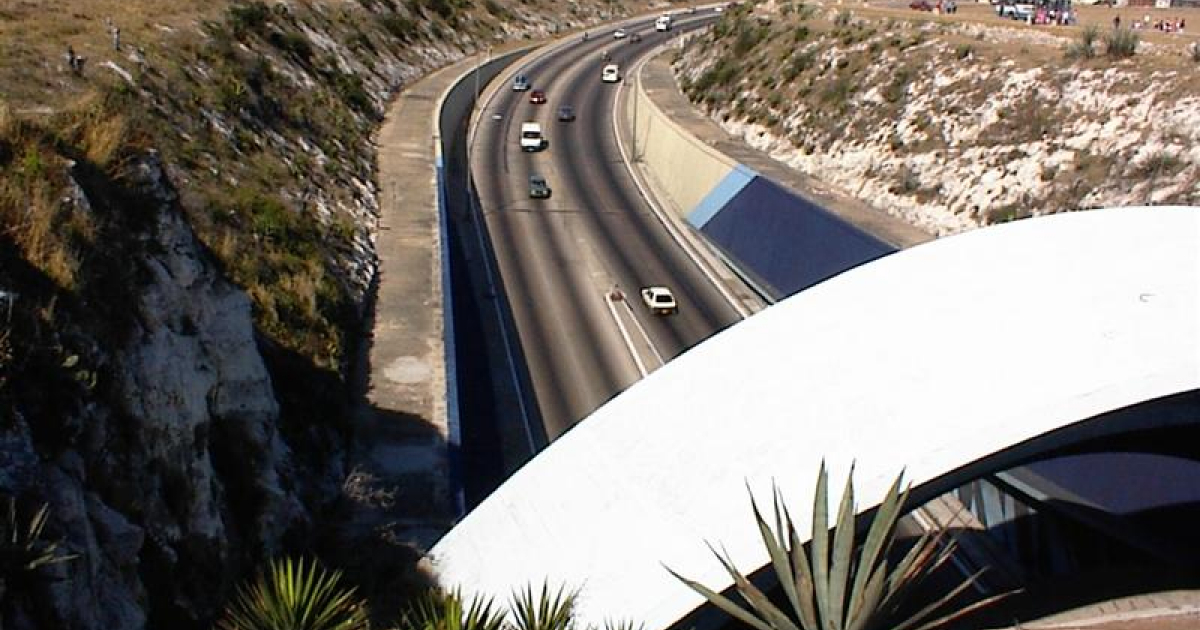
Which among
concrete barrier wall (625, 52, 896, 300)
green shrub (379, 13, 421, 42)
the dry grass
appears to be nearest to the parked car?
concrete barrier wall (625, 52, 896, 300)

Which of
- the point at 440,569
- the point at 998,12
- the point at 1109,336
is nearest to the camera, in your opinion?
the point at 1109,336

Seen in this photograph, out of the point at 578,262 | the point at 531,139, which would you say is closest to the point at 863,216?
the point at 578,262

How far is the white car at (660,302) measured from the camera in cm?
4866

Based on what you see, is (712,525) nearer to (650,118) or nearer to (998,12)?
(650,118)

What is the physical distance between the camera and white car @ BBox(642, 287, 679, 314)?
1916 inches

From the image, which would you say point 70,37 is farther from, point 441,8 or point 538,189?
point 441,8

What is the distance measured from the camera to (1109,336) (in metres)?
18.9

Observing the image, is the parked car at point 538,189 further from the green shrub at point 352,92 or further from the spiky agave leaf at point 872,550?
the spiky agave leaf at point 872,550

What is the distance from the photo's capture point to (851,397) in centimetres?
2009

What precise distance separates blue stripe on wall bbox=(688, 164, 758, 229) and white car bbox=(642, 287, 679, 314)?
35.9 ft

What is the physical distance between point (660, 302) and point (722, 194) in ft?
41.9

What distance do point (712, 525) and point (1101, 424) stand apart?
7.70 metres

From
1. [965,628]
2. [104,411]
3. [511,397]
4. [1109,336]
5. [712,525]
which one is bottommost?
[511,397]

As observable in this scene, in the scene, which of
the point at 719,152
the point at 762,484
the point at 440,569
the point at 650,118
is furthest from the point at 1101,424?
the point at 650,118
